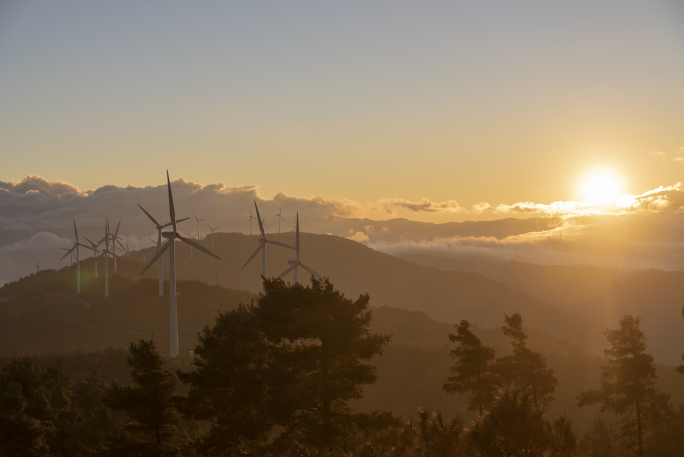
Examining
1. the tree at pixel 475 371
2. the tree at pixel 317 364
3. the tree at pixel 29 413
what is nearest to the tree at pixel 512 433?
the tree at pixel 317 364

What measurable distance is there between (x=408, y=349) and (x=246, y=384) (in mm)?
71513

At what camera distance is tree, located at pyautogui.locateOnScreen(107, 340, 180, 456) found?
29812mm

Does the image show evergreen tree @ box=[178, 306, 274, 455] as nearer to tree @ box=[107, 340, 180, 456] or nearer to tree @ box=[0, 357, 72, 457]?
tree @ box=[107, 340, 180, 456]

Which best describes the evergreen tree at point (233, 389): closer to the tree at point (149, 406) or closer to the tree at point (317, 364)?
the tree at point (317, 364)

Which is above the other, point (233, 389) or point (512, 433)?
point (512, 433)

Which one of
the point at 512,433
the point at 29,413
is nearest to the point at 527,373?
the point at 512,433

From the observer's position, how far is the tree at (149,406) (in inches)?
1174

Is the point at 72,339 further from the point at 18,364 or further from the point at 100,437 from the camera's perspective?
the point at 100,437

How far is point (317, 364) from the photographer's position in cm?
3017

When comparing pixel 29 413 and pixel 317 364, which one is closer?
pixel 317 364

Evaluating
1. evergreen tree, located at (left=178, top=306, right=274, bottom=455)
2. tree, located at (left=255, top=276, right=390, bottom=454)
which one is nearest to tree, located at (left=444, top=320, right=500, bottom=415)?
tree, located at (left=255, top=276, right=390, bottom=454)

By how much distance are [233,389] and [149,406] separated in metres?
5.06

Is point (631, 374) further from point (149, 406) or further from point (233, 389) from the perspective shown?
point (149, 406)

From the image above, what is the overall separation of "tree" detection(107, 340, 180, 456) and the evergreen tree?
2280 millimetres
